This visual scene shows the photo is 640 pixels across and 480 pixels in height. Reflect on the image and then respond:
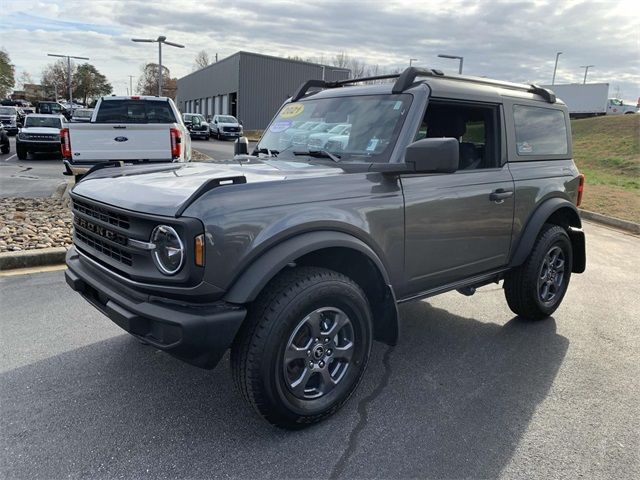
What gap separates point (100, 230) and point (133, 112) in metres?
8.99

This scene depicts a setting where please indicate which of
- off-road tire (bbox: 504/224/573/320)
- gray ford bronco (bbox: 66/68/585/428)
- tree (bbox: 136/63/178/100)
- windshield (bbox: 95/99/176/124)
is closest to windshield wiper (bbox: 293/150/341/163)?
gray ford bronco (bbox: 66/68/585/428)

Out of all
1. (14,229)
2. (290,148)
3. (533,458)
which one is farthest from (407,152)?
(14,229)

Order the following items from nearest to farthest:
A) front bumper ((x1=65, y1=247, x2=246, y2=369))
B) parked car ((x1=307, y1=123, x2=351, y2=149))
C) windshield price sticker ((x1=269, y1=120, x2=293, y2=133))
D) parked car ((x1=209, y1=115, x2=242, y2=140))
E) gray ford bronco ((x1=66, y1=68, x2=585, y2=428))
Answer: front bumper ((x1=65, y1=247, x2=246, y2=369)) < gray ford bronco ((x1=66, y1=68, x2=585, y2=428)) < parked car ((x1=307, y1=123, x2=351, y2=149)) < windshield price sticker ((x1=269, y1=120, x2=293, y2=133)) < parked car ((x1=209, y1=115, x2=242, y2=140))

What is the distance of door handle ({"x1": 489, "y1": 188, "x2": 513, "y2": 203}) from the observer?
3828 millimetres

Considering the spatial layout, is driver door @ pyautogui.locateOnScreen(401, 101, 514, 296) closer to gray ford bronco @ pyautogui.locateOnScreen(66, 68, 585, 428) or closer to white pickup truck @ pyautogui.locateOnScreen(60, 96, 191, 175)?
gray ford bronco @ pyautogui.locateOnScreen(66, 68, 585, 428)

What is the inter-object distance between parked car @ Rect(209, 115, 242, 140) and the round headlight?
3252 cm

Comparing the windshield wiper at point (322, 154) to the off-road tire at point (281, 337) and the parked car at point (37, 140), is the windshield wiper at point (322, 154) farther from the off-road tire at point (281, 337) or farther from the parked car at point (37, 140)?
the parked car at point (37, 140)

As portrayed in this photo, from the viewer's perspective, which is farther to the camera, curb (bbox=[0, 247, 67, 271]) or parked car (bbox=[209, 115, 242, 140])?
parked car (bbox=[209, 115, 242, 140])

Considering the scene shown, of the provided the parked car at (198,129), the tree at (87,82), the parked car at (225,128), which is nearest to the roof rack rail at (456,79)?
the parked car at (198,129)

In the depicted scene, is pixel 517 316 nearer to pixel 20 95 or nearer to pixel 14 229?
pixel 14 229

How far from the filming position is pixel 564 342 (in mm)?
4258

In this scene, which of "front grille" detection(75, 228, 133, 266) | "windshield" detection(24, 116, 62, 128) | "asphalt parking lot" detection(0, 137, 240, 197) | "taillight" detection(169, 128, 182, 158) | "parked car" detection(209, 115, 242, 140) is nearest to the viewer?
"front grille" detection(75, 228, 133, 266)

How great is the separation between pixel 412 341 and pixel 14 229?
558cm

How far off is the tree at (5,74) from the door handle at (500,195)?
83547 millimetres
